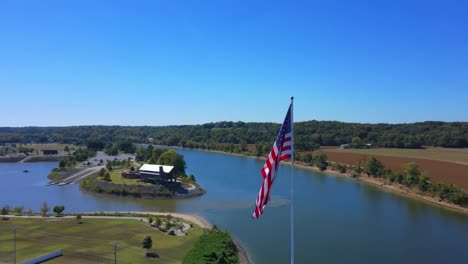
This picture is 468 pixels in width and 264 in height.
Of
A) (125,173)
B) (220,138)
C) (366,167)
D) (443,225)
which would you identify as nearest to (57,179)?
(125,173)

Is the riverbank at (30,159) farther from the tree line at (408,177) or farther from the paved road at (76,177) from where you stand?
the tree line at (408,177)

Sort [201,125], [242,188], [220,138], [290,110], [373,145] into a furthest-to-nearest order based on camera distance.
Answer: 1. [201,125]
2. [220,138]
3. [373,145]
4. [242,188]
5. [290,110]

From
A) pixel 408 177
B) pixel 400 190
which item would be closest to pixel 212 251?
pixel 400 190

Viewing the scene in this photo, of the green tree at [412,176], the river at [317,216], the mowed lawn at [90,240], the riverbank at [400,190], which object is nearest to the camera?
the mowed lawn at [90,240]

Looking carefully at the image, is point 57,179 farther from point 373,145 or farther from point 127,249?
point 373,145

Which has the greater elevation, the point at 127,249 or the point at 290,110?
the point at 290,110

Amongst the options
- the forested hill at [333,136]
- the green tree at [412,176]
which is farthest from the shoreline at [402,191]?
the forested hill at [333,136]
